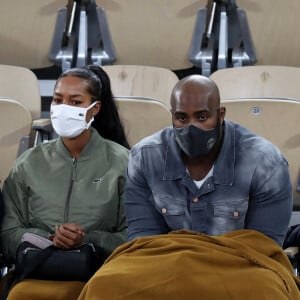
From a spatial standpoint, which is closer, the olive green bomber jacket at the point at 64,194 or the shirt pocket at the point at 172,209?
the shirt pocket at the point at 172,209

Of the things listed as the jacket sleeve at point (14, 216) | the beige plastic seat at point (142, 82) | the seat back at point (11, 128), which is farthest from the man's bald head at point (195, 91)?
the beige plastic seat at point (142, 82)

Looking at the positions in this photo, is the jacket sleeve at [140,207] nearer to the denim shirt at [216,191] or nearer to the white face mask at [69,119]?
the denim shirt at [216,191]

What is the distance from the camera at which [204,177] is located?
1.71 meters

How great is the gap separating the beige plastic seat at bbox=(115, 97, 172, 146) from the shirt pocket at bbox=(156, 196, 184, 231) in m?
0.59

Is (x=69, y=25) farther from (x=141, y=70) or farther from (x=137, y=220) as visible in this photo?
(x=137, y=220)

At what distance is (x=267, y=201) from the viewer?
1.67 metres

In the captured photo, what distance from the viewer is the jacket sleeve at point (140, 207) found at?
1.73 m

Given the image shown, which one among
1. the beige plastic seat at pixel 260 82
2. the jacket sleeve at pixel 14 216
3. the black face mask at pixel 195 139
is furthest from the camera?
the beige plastic seat at pixel 260 82

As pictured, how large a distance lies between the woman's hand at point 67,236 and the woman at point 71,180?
81mm

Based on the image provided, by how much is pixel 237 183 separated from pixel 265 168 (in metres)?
0.07

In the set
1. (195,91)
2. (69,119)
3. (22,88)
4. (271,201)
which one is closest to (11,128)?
(22,88)

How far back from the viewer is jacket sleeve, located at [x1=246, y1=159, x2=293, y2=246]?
166 centimetres

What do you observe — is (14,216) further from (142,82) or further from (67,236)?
(142,82)

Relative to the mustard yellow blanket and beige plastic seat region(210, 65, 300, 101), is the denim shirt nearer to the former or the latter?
the mustard yellow blanket
